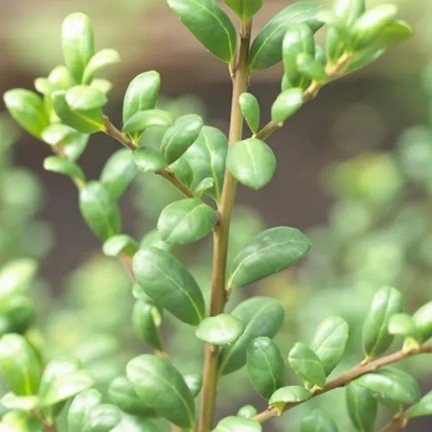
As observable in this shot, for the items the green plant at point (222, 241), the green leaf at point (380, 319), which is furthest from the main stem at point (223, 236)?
the green leaf at point (380, 319)

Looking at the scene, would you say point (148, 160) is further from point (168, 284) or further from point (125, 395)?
point (125, 395)

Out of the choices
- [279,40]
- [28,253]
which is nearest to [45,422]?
[279,40]

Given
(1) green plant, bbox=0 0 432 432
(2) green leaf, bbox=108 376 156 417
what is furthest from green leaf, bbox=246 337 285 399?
(2) green leaf, bbox=108 376 156 417

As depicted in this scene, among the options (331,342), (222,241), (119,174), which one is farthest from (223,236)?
(119,174)

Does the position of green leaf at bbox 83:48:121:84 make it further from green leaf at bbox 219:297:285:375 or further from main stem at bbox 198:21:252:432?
green leaf at bbox 219:297:285:375

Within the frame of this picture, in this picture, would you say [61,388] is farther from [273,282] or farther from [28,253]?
[273,282]

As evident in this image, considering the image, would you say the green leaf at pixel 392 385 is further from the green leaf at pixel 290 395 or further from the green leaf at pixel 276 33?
the green leaf at pixel 276 33
